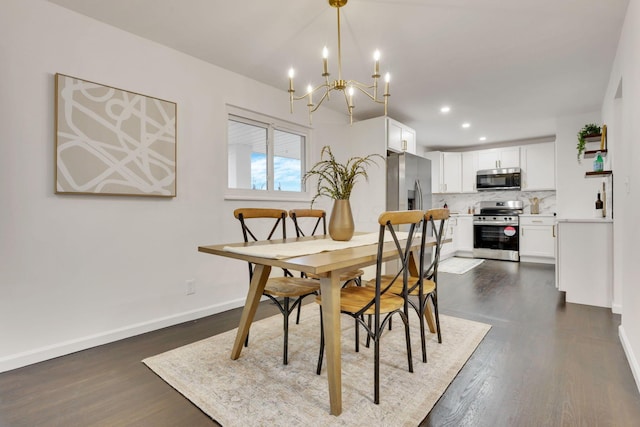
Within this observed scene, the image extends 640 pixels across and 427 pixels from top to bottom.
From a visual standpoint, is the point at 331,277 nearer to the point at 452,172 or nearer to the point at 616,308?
the point at 616,308

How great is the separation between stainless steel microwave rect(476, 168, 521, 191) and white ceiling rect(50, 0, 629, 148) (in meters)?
2.29

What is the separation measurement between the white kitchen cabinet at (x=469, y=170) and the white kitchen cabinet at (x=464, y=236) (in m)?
0.63

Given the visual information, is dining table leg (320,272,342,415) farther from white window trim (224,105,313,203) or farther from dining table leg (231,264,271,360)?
white window trim (224,105,313,203)

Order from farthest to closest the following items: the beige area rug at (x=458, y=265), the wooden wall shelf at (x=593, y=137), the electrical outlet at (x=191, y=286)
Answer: the beige area rug at (x=458, y=265) → the wooden wall shelf at (x=593, y=137) → the electrical outlet at (x=191, y=286)

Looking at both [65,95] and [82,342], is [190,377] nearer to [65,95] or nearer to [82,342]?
[82,342]

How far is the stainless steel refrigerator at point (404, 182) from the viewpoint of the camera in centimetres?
427

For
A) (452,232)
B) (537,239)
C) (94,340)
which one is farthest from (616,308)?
(94,340)

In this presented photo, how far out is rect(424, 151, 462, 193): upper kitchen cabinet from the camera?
6.67 m

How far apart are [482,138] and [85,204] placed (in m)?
6.16

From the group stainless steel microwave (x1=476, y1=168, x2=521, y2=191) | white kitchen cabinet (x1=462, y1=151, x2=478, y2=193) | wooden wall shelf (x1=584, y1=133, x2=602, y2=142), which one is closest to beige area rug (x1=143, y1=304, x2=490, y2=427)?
wooden wall shelf (x1=584, y1=133, x2=602, y2=142)

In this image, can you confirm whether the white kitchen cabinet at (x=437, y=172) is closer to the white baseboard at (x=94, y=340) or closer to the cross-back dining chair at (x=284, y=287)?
the cross-back dining chair at (x=284, y=287)

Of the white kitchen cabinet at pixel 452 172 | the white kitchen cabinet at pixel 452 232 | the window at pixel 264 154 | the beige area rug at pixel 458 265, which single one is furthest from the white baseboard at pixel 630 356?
the white kitchen cabinet at pixel 452 172

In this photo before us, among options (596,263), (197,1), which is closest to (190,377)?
(197,1)

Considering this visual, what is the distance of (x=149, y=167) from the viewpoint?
8.37 ft
